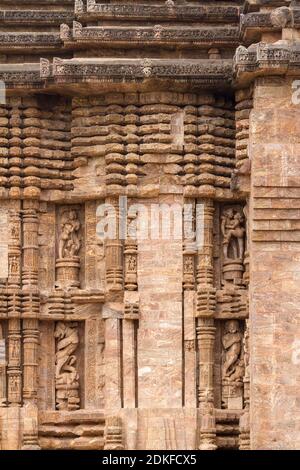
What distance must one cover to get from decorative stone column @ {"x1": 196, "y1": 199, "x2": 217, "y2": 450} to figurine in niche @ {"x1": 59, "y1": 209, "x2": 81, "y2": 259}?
5.43 ft

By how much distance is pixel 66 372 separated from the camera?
39.4 meters

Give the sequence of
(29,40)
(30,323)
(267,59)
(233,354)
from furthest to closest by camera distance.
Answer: (29,40)
(30,323)
(233,354)
(267,59)

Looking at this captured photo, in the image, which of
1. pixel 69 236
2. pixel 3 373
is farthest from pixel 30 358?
pixel 69 236

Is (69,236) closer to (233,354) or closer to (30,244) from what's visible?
(30,244)

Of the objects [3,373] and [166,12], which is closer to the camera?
[3,373]

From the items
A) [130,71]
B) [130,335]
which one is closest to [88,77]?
[130,71]

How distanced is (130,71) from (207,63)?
3.34 ft

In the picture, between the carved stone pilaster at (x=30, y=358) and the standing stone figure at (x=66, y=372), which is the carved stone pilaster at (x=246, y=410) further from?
the carved stone pilaster at (x=30, y=358)

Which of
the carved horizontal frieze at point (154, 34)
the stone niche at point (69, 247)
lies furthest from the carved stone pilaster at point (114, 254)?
the carved horizontal frieze at point (154, 34)

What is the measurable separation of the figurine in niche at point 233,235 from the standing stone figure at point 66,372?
7.55 ft

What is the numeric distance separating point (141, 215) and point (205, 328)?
1705mm

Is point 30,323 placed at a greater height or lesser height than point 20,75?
lesser

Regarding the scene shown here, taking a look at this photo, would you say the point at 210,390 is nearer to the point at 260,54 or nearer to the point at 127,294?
the point at 127,294

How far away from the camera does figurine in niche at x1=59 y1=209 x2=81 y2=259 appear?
39.6 m
